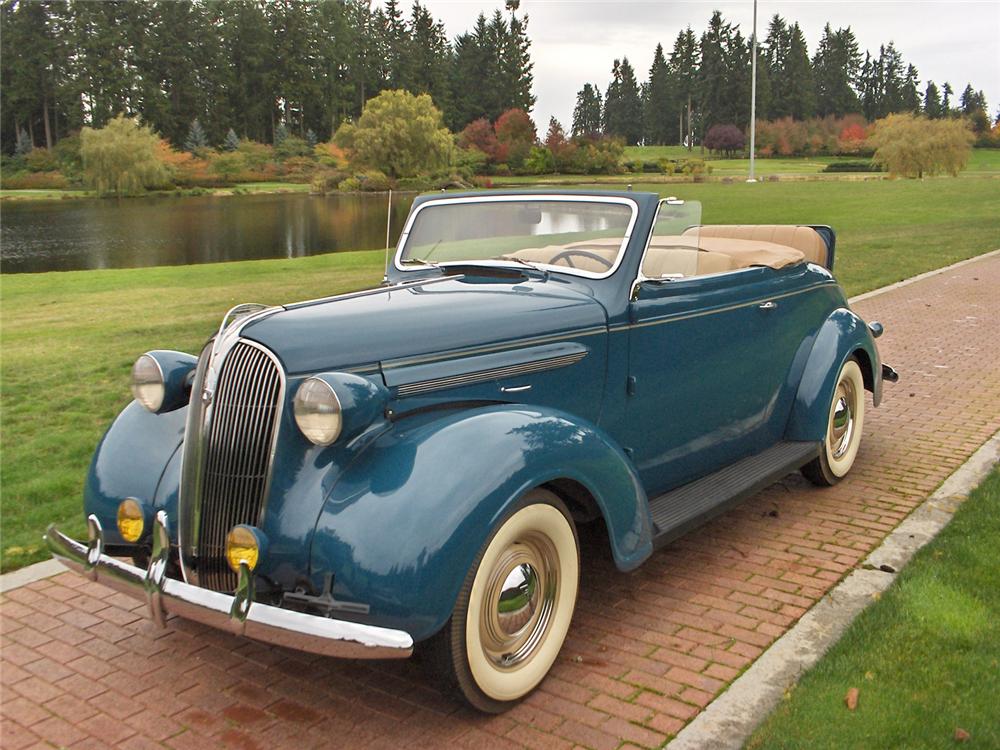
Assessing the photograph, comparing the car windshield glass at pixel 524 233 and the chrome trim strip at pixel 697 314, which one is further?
the car windshield glass at pixel 524 233

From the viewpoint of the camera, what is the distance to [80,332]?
1114 centimetres

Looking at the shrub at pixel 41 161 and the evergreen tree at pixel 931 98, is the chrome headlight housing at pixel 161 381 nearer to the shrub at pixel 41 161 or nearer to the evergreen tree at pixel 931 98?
the shrub at pixel 41 161

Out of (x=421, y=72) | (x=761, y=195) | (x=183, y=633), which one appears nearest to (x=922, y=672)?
(x=183, y=633)

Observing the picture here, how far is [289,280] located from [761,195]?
104 ft

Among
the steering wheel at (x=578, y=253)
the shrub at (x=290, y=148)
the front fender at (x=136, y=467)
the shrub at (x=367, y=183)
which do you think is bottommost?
the front fender at (x=136, y=467)

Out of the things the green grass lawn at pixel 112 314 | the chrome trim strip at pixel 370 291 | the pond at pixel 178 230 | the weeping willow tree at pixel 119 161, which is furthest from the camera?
the weeping willow tree at pixel 119 161

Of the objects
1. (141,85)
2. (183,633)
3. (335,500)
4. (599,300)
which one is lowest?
(183,633)

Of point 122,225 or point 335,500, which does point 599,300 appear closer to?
point 335,500

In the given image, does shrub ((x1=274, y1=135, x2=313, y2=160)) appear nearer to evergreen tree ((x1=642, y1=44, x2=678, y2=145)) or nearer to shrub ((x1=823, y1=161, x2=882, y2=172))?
shrub ((x1=823, y1=161, x2=882, y2=172))

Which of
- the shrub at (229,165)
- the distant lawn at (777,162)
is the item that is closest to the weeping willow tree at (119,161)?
the shrub at (229,165)

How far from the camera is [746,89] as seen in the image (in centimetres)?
10144

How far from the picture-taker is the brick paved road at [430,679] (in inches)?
117

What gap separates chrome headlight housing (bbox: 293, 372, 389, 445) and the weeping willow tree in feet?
206

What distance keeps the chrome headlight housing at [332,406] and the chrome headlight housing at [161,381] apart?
82cm
